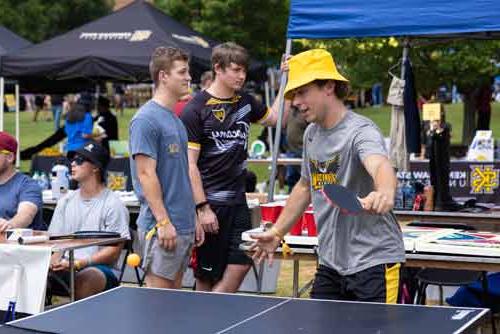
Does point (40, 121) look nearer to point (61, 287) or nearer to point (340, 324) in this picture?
point (61, 287)

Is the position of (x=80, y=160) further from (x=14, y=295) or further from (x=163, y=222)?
(x=163, y=222)

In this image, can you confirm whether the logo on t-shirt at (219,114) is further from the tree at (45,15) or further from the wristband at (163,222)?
the tree at (45,15)

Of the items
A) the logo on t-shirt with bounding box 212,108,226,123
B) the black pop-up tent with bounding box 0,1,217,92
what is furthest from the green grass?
the logo on t-shirt with bounding box 212,108,226,123

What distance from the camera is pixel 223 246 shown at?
664cm

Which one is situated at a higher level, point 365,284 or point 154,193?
Answer: point 154,193

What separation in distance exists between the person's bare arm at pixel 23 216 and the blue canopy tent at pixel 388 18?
1747 mm

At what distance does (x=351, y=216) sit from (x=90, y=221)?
10.1ft

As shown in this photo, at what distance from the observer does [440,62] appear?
62.4 ft

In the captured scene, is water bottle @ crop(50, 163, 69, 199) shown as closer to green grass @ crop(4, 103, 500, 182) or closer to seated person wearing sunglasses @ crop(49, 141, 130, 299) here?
seated person wearing sunglasses @ crop(49, 141, 130, 299)

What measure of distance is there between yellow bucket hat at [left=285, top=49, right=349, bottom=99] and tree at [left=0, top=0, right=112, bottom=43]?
31019mm

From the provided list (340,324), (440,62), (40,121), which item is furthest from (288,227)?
(40,121)

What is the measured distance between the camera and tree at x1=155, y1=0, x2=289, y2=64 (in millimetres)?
26000

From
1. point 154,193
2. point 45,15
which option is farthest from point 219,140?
point 45,15

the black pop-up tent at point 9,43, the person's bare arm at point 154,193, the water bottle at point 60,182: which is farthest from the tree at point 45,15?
the person's bare arm at point 154,193
